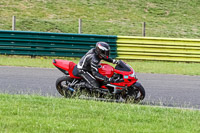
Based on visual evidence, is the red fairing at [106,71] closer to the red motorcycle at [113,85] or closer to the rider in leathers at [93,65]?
the red motorcycle at [113,85]

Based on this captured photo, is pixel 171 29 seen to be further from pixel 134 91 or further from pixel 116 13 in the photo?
pixel 134 91

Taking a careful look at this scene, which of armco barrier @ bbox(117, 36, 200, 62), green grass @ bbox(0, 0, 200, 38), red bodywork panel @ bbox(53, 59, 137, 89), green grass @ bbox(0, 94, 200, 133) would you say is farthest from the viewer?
green grass @ bbox(0, 0, 200, 38)

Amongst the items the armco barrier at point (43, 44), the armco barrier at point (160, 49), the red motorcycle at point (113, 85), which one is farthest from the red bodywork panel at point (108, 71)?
the armco barrier at point (160, 49)

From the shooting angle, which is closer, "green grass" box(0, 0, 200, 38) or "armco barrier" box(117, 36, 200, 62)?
"armco barrier" box(117, 36, 200, 62)

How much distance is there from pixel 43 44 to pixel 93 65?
27.0 ft

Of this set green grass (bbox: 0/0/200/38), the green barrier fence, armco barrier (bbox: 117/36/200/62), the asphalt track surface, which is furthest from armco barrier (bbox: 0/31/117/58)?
green grass (bbox: 0/0/200/38)

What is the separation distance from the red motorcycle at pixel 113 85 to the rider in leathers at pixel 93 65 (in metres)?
0.11

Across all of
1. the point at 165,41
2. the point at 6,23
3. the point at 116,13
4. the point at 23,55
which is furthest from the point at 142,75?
the point at 116,13

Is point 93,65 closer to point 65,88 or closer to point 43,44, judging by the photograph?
point 65,88

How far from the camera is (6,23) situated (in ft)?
76.0

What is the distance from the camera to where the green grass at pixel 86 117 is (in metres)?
5.41

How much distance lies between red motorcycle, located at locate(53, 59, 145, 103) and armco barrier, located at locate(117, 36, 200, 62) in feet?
26.5

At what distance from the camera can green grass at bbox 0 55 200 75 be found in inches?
544

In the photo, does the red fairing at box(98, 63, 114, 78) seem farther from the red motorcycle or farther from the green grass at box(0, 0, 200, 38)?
the green grass at box(0, 0, 200, 38)
